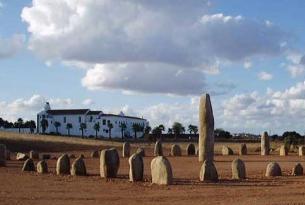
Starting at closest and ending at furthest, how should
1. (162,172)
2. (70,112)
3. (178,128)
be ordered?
(162,172) → (178,128) → (70,112)

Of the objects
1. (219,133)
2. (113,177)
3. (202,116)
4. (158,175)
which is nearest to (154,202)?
(158,175)

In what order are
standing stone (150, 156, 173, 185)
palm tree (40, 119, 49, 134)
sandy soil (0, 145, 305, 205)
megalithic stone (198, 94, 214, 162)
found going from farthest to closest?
palm tree (40, 119, 49, 134)
megalithic stone (198, 94, 214, 162)
standing stone (150, 156, 173, 185)
sandy soil (0, 145, 305, 205)

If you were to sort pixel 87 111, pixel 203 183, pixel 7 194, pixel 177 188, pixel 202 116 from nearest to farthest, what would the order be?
pixel 7 194 < pixel 177 188 < pixel 203 183 < pixel 202 116 < pixel 87 111

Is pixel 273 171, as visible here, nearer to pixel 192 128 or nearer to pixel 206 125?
pixel 206 125

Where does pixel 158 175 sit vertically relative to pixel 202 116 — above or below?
below

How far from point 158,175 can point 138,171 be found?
1599 mm

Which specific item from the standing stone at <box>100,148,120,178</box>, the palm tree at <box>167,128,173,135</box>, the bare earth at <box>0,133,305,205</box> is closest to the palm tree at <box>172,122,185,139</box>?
the palm tree at <box>167,128,173,135</box>

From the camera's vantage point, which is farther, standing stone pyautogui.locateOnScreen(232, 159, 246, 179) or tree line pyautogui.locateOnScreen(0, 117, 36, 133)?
tree line pyautogui.locateOnScreen(0, 117, 36, 133)

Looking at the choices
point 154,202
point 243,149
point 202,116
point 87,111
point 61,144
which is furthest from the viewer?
point 87,111

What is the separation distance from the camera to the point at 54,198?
17359 millimetres

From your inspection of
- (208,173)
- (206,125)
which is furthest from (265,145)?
(208,173)

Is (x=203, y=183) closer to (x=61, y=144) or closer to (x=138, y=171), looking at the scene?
(x=138, y=171)

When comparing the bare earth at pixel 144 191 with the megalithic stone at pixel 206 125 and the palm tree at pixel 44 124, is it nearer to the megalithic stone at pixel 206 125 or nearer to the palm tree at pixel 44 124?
the megalithic stone at pixel 206 125

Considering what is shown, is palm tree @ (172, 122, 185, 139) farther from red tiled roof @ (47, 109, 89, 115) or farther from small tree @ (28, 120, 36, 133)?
small tree @ (28, 120, 36, 133)
